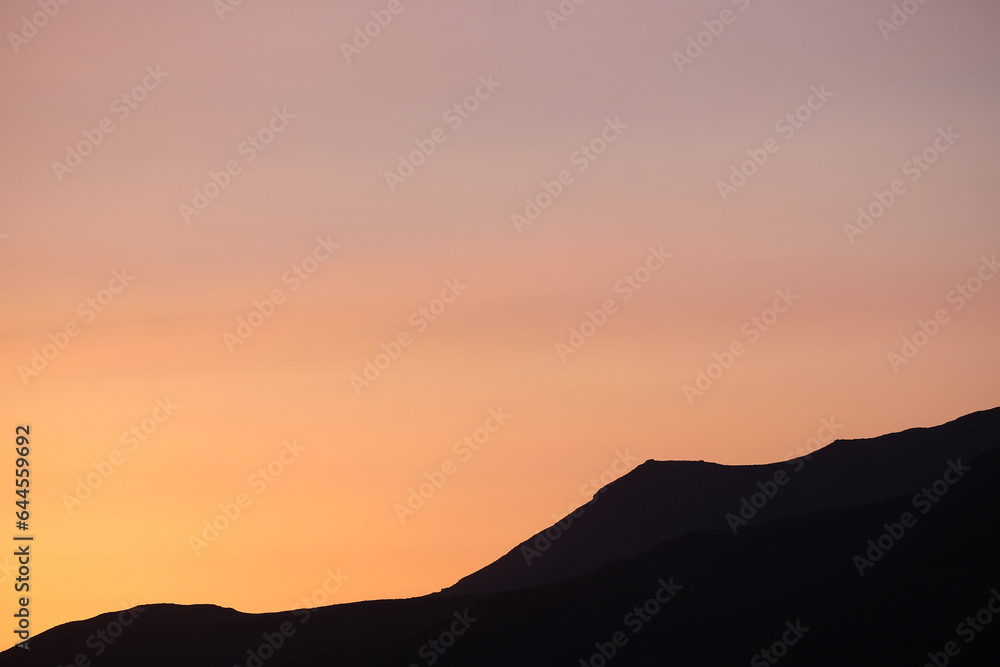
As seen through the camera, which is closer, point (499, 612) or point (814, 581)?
point (814, 581)

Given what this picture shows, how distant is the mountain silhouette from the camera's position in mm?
93938

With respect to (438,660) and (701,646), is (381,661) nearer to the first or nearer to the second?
(438,660)

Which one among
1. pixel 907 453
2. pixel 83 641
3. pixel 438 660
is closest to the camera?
pixel 438 660

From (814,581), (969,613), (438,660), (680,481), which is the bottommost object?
(969,613)

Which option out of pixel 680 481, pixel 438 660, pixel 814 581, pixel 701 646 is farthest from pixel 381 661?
pixel 680 481

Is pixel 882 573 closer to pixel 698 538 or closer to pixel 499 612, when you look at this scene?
pixel 698 538

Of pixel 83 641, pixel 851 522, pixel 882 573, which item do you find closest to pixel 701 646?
pixel 882 573

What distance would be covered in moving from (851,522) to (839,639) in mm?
22645

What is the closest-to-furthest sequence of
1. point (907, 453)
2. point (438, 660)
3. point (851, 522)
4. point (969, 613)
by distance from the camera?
point (969, 613)
point (438, 660)
point (851, 522)
point (907, 453)

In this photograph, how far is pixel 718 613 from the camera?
336 feet

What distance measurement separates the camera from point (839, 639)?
93.6 meters

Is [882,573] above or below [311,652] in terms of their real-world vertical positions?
below

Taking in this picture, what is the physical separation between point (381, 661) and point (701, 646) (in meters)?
28.6

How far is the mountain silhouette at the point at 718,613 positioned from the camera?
9394cm
